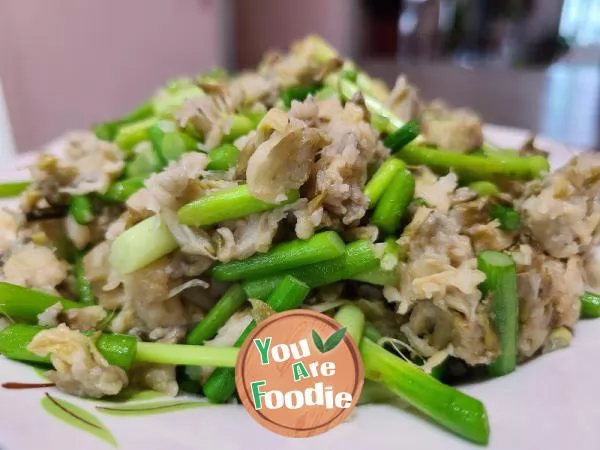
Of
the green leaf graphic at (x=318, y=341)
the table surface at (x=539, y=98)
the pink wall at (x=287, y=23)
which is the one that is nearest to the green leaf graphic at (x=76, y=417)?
the green leaf graphic at (x=318, y=341)

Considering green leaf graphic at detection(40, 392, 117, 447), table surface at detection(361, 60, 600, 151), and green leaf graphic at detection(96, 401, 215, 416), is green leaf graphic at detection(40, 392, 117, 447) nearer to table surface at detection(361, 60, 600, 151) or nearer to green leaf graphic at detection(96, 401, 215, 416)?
green leaf graphic at detection(96, 401, 215, 416)

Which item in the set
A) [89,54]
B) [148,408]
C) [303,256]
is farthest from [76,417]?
[89,54]

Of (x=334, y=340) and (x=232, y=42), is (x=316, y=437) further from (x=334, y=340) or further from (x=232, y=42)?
(x=232, y=42)

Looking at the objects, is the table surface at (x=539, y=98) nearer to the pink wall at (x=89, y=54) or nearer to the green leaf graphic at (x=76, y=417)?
the pink wall at (x=89, y=54)

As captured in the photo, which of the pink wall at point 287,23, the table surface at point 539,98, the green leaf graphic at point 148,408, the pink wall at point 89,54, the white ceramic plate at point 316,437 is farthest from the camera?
the pink wall at point 287,23
